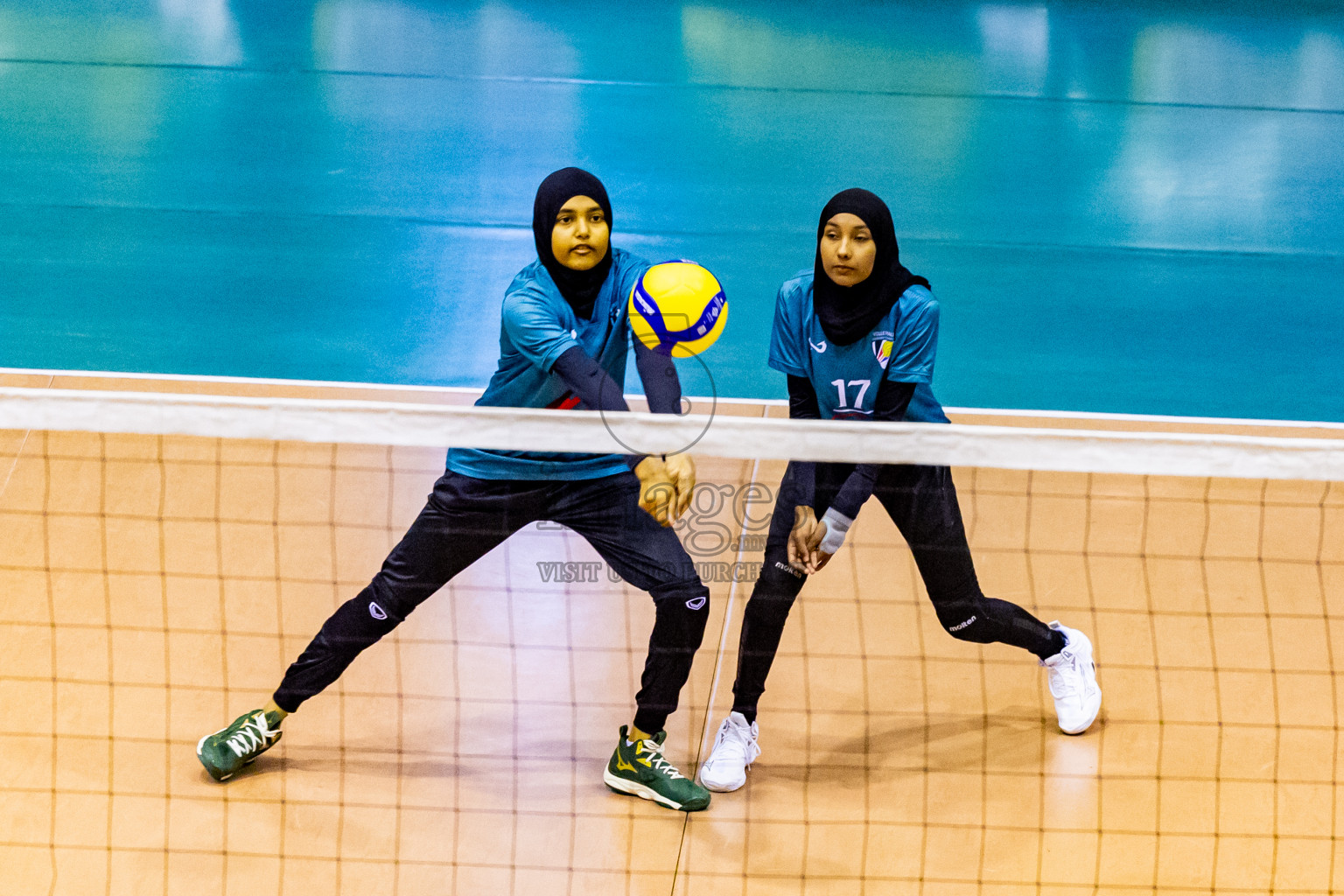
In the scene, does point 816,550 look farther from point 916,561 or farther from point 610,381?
point 610,381

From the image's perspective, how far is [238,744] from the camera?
3809mm

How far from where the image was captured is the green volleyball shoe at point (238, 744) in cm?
380

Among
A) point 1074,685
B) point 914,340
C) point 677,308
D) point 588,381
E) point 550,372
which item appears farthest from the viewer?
point 1074,685

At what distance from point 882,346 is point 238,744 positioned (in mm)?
2322

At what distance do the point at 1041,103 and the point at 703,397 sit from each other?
5.39 m

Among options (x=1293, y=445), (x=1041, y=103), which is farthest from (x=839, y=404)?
(x=1041, y=103)

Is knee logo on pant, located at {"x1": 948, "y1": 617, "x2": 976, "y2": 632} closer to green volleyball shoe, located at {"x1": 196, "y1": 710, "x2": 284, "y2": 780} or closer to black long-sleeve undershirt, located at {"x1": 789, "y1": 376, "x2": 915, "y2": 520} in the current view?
black long-sleeve undershirt, located at {"x1": 789, "y1": 376, "x2": 915, "y2": 520}

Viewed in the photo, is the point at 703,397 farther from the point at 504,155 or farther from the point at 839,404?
the point at 504,155

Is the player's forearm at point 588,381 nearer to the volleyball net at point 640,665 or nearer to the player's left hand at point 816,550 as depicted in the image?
the volleyball net at point 640,665

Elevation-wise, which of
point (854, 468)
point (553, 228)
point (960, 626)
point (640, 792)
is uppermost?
point (553, 228)

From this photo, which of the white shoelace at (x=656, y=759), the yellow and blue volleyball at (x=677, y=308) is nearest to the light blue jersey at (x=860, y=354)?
the yellow and blue volleyball at (x=677, y=308)

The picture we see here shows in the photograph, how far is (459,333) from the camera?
6.89 meters

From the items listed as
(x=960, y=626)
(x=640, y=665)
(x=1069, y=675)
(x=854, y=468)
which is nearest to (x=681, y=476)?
(x=854, y=468)

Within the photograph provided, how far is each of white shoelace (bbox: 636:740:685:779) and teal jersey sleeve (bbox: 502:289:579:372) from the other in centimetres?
124
